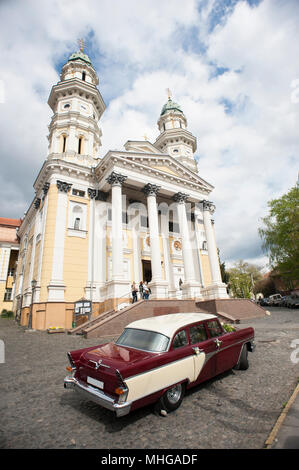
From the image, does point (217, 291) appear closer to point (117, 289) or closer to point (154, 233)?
point (154, 233)

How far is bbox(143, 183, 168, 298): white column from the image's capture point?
661 inches

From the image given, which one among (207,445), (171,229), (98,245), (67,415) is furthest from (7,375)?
(171,229)

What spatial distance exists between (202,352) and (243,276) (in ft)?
166

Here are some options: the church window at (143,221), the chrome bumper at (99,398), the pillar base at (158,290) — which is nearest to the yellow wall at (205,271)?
the church window at (143,221)

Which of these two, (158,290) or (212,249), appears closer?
(158,290)

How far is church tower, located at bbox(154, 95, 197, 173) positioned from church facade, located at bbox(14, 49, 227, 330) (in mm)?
9257

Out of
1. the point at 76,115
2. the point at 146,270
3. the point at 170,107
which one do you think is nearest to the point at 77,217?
the point at 146,270

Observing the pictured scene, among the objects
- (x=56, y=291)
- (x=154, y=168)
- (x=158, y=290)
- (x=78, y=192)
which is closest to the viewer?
(x=56, y=291)

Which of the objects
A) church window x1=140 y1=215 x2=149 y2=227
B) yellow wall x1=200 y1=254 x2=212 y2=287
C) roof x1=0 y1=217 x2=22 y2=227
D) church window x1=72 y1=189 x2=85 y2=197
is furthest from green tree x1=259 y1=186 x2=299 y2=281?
roof x1=0 y1=217 x2=22 y2=227

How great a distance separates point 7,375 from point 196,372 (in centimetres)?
489

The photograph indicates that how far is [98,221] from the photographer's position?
19594 millimetres

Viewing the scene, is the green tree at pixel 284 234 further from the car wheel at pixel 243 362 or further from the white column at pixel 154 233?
the car wheel at pixel 243 362

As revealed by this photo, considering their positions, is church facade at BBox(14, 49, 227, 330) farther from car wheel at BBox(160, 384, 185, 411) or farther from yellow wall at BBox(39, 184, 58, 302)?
car wheel at BBox(160, 384, 185, 411)

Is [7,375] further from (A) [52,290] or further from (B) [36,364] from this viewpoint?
(A) [52,290]
